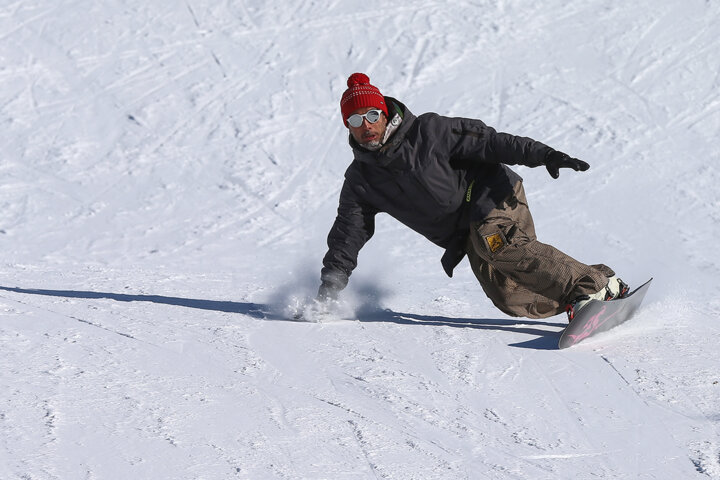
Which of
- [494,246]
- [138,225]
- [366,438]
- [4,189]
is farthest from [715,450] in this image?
[4,189]

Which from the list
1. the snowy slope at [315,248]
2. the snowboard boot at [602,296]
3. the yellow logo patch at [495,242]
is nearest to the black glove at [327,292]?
the snowy slope at [315,248]

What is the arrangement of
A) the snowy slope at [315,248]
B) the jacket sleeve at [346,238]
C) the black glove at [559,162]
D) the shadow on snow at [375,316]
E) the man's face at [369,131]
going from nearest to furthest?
the snowy slope at [315,248] → the black glove at [559,162] → the man's face at [369,131] → the shadow on snow at [375,316] → the jacket sleeve at [346,238]

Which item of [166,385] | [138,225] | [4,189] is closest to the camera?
[166,385]

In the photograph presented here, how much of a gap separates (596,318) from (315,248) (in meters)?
2.84

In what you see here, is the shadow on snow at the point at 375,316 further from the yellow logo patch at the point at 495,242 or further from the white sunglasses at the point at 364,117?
the white sunglasses at the point at 364,117

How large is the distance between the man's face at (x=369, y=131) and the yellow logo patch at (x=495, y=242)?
603mm

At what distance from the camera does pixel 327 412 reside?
3.00 m

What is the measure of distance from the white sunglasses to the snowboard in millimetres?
Result: 1124

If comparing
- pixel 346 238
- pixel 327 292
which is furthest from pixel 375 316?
pixel 346 238

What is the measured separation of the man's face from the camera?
395cm

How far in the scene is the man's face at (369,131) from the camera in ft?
13.0

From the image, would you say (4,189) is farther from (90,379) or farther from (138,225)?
(90,379)

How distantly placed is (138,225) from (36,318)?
8.53 feet

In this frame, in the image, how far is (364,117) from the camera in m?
3.93
